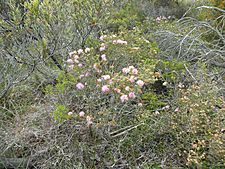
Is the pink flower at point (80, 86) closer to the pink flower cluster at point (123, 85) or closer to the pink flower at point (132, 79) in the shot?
the pink flower cluster at point (123, 85)

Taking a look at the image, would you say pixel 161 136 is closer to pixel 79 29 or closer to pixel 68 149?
pixel 68 149

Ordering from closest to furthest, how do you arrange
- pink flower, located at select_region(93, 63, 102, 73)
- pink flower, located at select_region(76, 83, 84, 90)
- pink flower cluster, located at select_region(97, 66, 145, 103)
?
1. pink flower cluster, located at select_region(97, 66, 145, 103)
2. pink flower, located at select_region(76, 83, 84, 90)
3. pink flower, located at select_region(93, 63, 102, 73)

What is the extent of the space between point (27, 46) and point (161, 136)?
182cm

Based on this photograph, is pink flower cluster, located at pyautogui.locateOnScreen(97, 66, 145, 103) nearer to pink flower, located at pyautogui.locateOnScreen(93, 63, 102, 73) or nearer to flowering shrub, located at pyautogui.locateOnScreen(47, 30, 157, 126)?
flowering shrub, located at pyautogui.locateOnScreen(47, 30, 157, 126)

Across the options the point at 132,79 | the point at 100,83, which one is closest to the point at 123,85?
the point at 132,79

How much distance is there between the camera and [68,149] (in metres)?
2.83

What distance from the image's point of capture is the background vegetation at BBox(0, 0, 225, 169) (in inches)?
107

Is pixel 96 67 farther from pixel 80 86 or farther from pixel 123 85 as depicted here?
pixel 123 85

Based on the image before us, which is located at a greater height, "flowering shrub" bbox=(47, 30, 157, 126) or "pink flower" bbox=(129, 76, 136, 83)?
"pink flower" bbox=(129, 76, 136, 83)

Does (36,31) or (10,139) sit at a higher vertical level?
(36,31)

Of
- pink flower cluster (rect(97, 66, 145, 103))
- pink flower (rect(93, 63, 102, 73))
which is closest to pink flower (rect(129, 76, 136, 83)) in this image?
pink flower cluster (rect(97, 66, 145, 103))

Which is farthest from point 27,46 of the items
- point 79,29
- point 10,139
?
point 10,139

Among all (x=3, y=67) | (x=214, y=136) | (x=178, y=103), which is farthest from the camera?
(x=3, y=67)

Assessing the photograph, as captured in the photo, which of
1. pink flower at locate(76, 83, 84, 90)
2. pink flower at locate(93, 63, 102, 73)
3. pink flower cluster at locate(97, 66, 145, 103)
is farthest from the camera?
pink flower at locate(93, 63, 102, 73)
